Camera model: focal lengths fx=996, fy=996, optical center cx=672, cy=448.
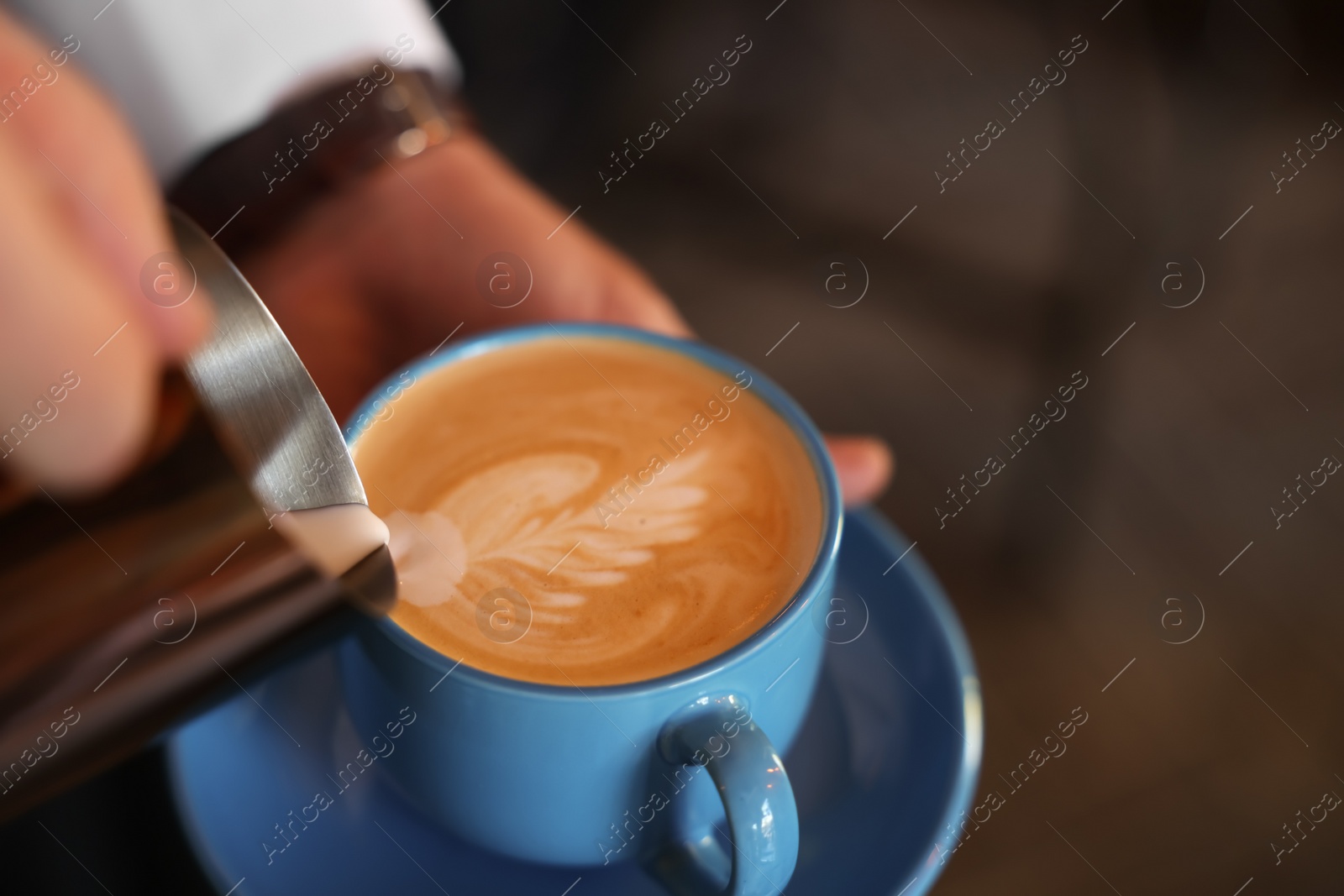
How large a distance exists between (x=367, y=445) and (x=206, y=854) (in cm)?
19

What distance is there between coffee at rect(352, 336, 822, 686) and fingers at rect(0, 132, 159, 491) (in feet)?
0.44

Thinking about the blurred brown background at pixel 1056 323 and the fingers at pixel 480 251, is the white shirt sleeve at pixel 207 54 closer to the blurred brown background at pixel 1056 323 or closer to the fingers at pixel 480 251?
the fingers at pixel 480 251

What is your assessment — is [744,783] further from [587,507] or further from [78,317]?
[78,317]

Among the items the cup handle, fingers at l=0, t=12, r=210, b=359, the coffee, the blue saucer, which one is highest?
fingers at l=0, t=12, r=210, b=359

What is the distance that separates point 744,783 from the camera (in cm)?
37

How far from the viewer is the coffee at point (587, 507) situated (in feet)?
1.42

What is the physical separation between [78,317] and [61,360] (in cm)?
2

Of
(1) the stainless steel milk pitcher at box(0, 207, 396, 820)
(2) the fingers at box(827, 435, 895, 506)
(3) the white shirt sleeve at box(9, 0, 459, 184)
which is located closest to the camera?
(1) the stainless steel milk pitcher at box(0, 207, 396, 820)

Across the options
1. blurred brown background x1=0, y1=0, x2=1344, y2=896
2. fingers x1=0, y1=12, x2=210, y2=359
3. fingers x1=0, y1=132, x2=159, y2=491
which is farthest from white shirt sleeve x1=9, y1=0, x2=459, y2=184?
fingers x1=0, y1=132, x2=159, y2=491

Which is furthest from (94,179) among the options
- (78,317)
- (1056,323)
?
(1056,323)

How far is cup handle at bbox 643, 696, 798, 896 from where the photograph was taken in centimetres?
37

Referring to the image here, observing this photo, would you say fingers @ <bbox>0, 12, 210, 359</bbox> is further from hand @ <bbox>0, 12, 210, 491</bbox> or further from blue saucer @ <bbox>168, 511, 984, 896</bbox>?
blue saucer @ <bbox>168, 511, 984, 896</bbox>

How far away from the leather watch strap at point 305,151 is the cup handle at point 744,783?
57cm

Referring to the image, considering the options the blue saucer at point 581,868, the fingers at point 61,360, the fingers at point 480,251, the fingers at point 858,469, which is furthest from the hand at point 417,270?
the fingers at point 61,360
